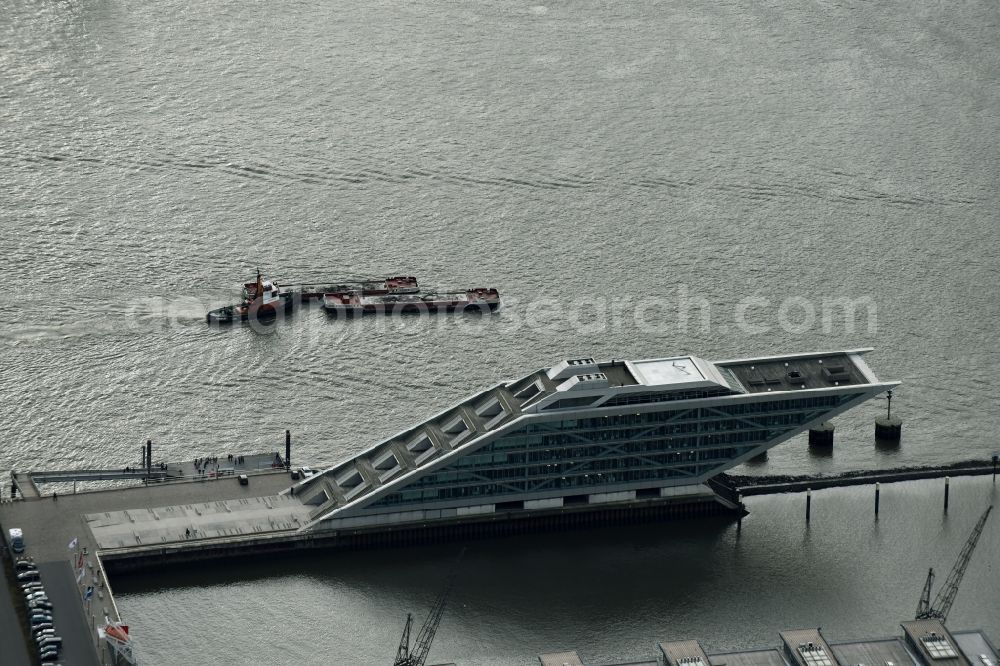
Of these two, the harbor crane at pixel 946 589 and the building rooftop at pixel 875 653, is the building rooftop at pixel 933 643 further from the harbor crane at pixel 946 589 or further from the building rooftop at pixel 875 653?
the harbor crane at pixel 946 589

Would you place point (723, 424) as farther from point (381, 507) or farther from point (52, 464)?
point (52, 464)

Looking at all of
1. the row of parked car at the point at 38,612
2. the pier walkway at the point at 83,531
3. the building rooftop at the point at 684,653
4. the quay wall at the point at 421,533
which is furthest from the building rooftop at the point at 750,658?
the row of parked car at the point at 38,612

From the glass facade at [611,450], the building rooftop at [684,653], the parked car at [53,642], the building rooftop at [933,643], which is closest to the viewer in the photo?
the building rooftop at [684,653]

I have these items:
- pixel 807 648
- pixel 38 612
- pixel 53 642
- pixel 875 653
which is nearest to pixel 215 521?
pixel 38 612

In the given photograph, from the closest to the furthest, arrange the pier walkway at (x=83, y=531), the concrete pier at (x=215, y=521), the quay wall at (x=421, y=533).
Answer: the pier walkway at (x=83, y=531) < the concrete pier at (x=215, y=521) < the quay wall at (x=421, y=533)

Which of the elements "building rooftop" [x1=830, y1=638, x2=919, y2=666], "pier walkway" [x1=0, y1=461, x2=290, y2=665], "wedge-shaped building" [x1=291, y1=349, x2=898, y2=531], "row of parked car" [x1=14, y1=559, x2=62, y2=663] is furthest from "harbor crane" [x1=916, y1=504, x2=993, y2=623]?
"row of parked car" [x1=14, y1=559, x2=62, y2=663]

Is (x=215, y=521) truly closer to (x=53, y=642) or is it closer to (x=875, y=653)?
(x=53, y=642)

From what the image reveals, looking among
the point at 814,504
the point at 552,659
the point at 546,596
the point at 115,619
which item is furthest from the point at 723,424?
the point at 115,619
